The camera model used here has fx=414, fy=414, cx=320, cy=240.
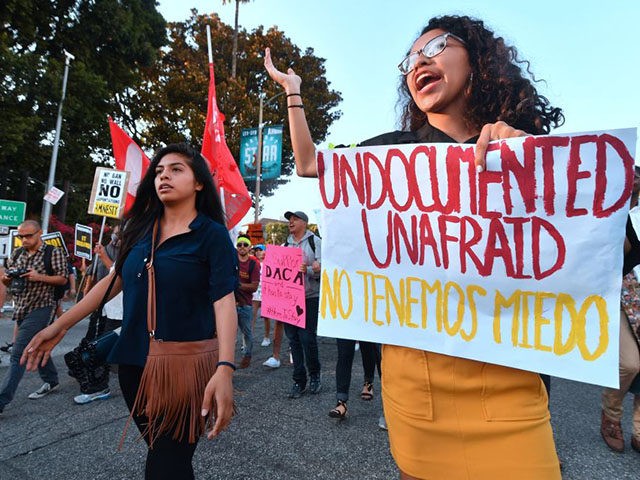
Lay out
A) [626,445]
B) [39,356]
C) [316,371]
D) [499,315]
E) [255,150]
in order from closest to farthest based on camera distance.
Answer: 1. [499,315]
2. [39,356]
3. [626,445]
4. [316,371]
5. [255,150]

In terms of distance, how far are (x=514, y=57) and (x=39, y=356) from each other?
2273 mm

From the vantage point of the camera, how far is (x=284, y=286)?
→ 5062 millimetres

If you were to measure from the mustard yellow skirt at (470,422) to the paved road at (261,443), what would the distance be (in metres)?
1.67

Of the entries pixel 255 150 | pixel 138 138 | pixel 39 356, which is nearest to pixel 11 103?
pixel 138 138

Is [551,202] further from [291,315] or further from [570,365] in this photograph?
[291,315]

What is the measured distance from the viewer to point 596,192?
3.88ft

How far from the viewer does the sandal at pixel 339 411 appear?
369 centimetres

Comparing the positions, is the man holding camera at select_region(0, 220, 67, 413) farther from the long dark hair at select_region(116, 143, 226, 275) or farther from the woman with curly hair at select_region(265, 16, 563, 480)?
the woman with curly hair at select_region(265, 16, 563, 480)

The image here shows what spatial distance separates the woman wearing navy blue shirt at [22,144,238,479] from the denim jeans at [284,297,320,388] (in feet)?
8.91

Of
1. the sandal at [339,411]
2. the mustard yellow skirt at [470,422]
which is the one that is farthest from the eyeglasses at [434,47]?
the sandal at [339,411]

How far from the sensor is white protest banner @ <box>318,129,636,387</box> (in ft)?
3.86

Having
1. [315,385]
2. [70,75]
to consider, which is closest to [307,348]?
[315,385]

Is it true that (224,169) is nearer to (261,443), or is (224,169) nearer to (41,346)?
(261,443)

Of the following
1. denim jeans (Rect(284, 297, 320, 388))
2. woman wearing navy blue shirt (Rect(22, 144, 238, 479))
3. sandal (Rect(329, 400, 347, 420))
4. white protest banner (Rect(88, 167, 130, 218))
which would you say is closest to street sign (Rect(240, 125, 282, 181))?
white protest banner (Rect(88, 167, 130, 218))
